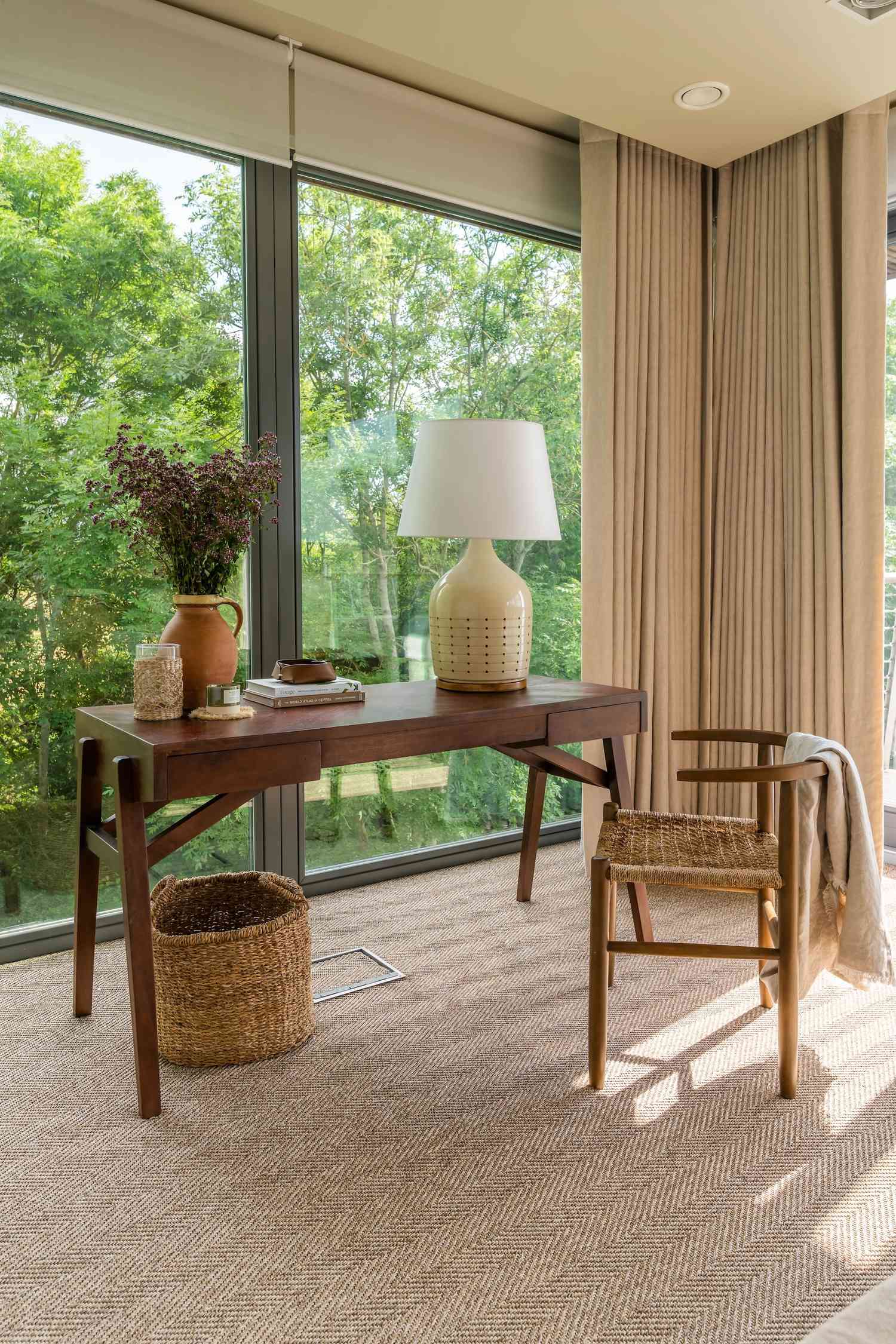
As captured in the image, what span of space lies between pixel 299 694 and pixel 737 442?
195 cm

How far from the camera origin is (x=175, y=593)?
217cm

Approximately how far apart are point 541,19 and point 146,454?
1440 mm

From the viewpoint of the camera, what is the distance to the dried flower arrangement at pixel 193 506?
2.05 meters

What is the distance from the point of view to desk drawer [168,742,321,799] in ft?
5.90

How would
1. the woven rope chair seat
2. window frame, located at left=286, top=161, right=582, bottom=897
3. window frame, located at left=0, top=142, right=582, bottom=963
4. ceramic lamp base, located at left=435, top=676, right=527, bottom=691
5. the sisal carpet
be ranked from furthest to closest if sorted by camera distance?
window frame, located at left=286, top=161, right=582, bottom=897 → window frame, located at left=0, top=142, right=582, bottom=963 → ceramic lamp base, located at left=435, top=676, right=527, bottom=691 → the woven rope chair seat → the sisal carpet

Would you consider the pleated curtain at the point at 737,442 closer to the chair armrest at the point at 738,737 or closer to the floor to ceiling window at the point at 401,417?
the floor to ceiling window at the point at 401,417

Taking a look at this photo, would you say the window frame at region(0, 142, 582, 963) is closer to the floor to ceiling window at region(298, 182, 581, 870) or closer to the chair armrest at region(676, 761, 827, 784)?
the floor to ceiling window at region(298, 182, 581, 870)

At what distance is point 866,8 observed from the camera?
2273 millimetres

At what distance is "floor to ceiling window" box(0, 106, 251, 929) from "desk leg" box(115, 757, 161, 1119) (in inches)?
34.7

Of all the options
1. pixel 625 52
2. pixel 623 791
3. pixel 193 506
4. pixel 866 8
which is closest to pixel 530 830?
pixel 623 791

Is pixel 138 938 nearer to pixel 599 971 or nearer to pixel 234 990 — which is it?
pixel 234 990

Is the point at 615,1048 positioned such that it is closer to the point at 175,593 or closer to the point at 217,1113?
the point at 217,1113

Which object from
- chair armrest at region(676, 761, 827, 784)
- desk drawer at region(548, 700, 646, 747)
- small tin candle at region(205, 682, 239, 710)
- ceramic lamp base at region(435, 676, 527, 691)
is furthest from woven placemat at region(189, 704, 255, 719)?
chair armrest at region(676, 761, 827, 784)

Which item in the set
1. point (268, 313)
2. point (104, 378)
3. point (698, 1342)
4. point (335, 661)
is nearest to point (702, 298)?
point (268, 313)
